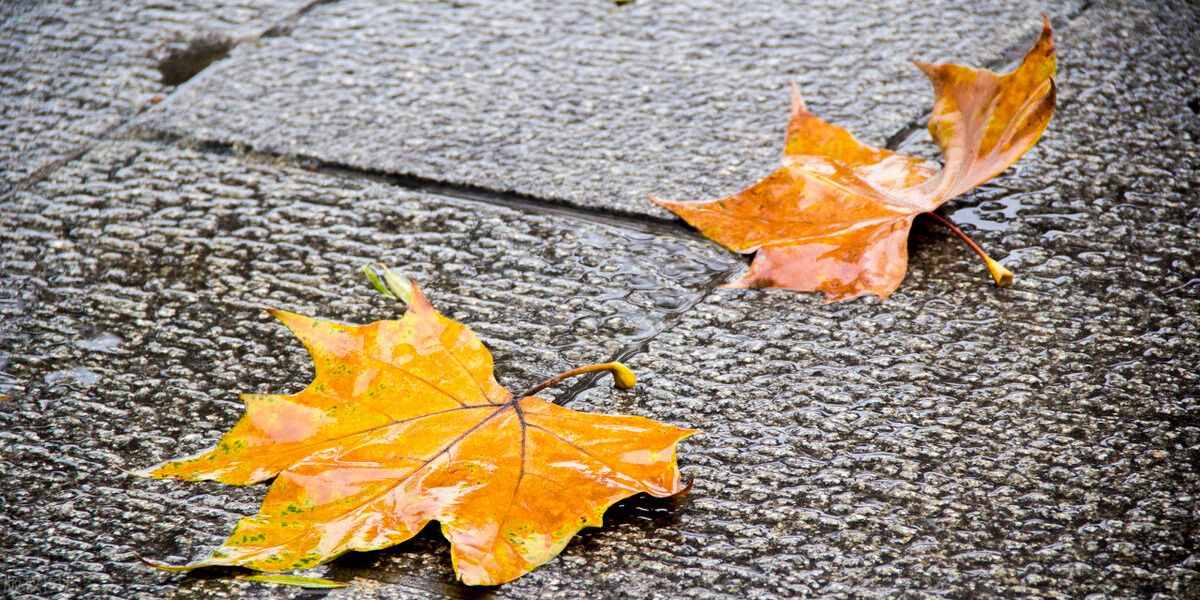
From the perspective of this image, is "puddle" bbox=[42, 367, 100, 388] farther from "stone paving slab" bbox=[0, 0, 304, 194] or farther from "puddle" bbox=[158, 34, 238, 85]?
"puddle" bbox=[158, 34, 238, 85]

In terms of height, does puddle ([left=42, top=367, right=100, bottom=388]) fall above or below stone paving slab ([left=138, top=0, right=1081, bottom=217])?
below

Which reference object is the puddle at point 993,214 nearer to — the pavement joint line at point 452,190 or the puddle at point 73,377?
the pavement joint line at point 452,190

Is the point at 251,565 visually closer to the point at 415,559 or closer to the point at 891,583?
the point at 415,559

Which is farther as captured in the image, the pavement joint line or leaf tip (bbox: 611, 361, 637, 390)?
the pavement joint line

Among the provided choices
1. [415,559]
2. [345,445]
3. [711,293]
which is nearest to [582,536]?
[415,559]

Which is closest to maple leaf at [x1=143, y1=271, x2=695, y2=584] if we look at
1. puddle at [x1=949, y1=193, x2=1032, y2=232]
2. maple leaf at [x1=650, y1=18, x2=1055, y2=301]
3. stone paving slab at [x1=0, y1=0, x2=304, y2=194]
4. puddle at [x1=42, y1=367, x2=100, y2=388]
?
puddle at [x1=42, y1=367, x2=100, y2=388]

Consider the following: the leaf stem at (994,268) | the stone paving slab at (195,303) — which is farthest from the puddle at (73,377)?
the leaf stem at (994,268)

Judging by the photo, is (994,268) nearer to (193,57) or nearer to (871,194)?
(871,194)

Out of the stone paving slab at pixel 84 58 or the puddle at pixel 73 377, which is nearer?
the puddle at pixel 73 377
